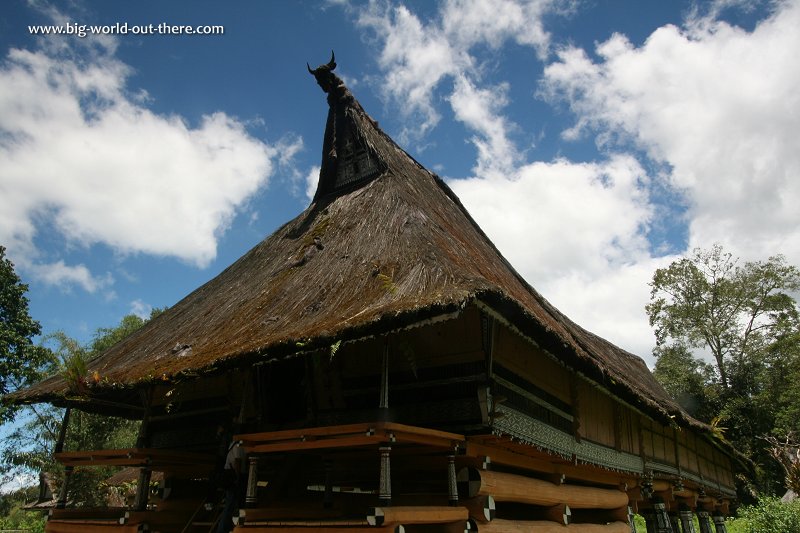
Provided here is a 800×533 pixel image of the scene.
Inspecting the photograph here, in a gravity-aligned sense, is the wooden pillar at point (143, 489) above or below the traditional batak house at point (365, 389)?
below

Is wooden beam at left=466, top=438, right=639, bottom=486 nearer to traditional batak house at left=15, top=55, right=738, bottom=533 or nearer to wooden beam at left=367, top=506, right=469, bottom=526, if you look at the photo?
traditional batak house at left=15, top=55, right=738, bottom=533

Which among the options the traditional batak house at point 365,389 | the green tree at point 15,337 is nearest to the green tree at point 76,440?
the green tree at point 15,337

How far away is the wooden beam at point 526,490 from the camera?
6121 mm

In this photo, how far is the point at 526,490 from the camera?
279 inches

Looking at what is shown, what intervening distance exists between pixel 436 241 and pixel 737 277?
32871mm

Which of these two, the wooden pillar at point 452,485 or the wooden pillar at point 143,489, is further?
the wooden pillar at point 143,489

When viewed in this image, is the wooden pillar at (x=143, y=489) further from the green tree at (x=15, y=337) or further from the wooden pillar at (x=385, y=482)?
the green tree at (x=15, y=337)

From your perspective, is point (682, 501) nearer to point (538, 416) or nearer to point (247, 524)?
point (538, 416)

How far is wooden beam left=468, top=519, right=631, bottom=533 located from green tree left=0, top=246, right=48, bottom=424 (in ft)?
80.7

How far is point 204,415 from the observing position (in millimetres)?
8641

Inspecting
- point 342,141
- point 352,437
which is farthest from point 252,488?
point 342,141

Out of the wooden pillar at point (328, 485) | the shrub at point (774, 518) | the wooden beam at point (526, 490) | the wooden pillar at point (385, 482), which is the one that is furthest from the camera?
the shrub at point (774, 518)

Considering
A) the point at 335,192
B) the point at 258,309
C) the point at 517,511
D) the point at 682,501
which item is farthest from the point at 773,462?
the point at 258,309

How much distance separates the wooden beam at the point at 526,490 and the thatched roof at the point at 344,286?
1.57m
